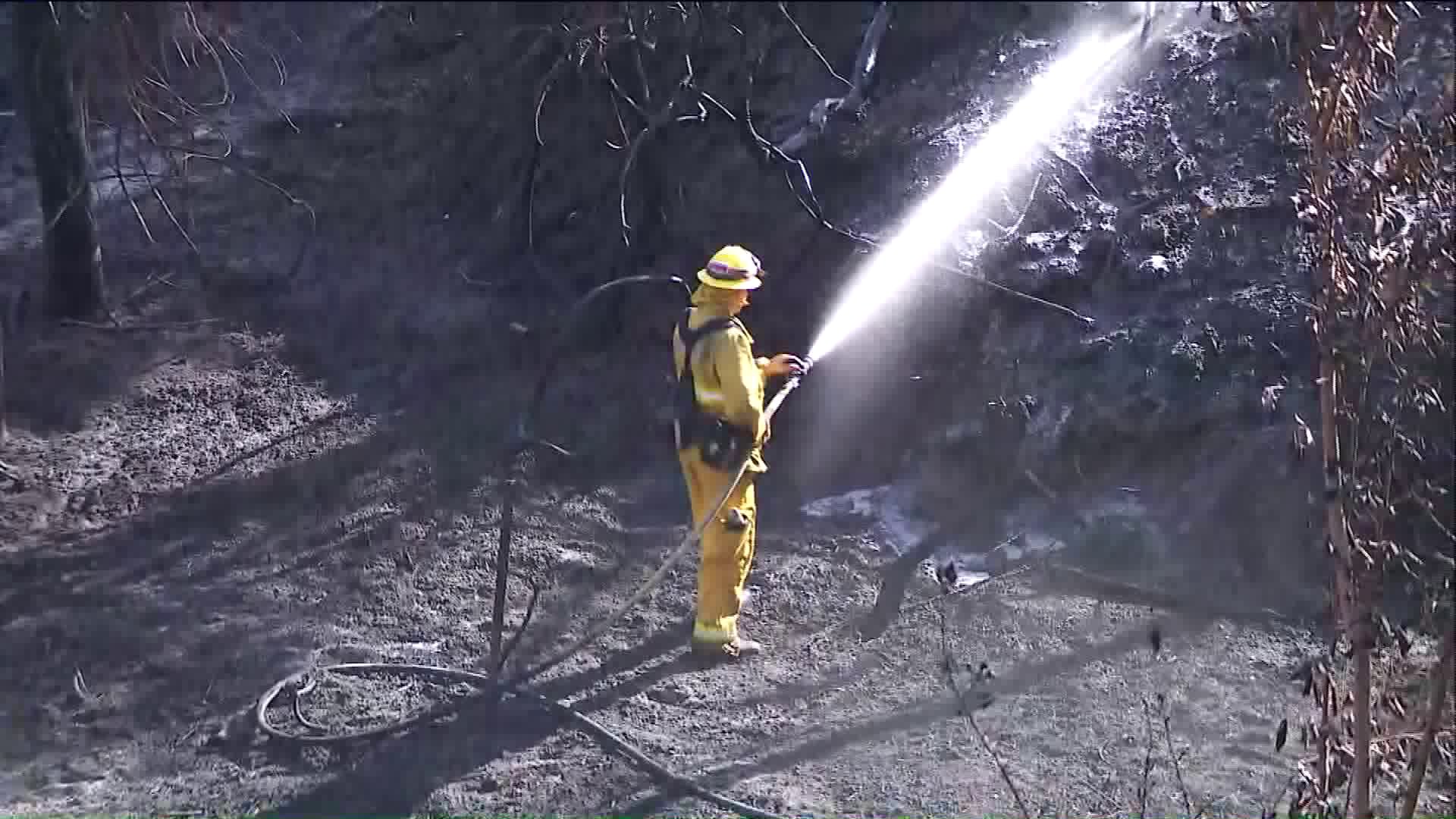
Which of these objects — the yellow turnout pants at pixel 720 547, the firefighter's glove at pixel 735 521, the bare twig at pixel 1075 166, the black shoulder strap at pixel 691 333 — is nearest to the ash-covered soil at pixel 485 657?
the yellow turnout pants at pixel 720 547

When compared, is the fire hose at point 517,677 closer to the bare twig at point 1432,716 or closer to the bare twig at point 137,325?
the bare twig at point 1432,716

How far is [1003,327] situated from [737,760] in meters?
3.25

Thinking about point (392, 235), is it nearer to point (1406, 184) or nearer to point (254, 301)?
point (254, 301)

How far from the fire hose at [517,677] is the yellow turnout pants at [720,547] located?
0.06 m

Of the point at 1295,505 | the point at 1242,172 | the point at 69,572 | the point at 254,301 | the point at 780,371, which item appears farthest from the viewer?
the point at 254,301

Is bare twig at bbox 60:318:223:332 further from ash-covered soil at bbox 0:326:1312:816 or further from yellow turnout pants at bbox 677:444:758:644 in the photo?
yellow turnout pants at bbox 677:444:758:644

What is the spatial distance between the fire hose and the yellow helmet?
0.11 m

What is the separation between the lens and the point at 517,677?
5930 millimetres

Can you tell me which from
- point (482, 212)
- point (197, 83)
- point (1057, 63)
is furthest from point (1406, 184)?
point (197, 83)

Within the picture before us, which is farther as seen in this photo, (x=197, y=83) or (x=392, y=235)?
(x=197, y=83)

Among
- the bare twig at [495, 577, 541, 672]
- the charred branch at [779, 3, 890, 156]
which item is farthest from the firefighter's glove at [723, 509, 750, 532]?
the charred branch at [779, 3, 890, 156]

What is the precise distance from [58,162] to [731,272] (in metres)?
5.30

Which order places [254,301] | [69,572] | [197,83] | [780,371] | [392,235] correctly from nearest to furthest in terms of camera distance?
1. [780,371]
2. [69,572]
3. [254,301]
4. [392,235]
5. [197,83]

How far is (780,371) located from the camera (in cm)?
592
